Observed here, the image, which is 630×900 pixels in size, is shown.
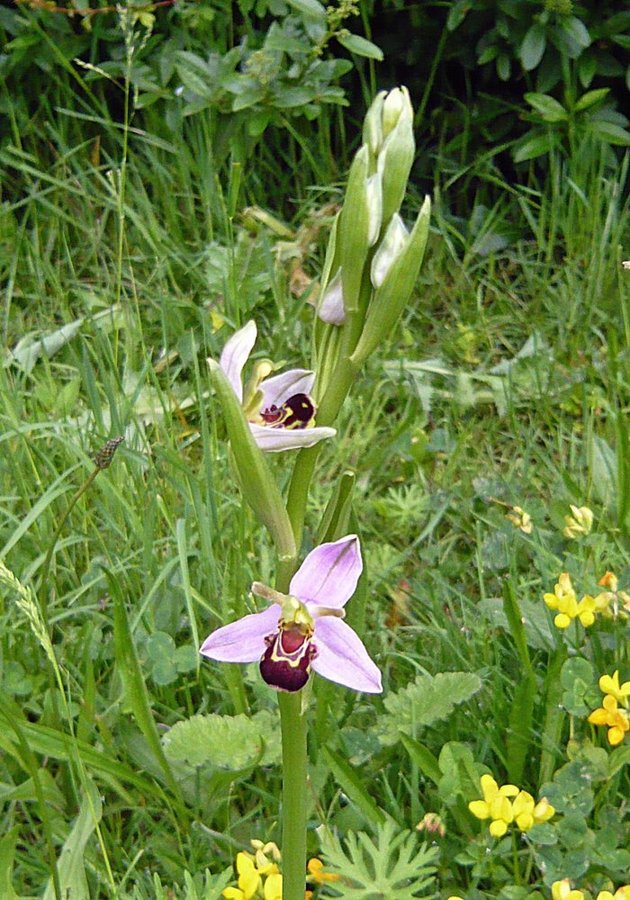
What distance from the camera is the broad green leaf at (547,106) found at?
8.62 ft

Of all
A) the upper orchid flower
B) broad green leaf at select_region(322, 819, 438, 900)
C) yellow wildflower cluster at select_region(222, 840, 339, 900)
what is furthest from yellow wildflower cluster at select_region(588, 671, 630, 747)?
the upper orchid flower

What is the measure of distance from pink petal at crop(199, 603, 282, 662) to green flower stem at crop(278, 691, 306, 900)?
59 millimetres

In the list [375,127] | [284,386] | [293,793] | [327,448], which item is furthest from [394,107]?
[327,448]

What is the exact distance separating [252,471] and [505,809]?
563 mm

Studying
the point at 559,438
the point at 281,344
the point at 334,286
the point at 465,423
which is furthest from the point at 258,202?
the point at 334,286

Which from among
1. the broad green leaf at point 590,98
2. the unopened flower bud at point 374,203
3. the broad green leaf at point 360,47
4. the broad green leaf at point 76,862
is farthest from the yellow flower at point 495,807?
the broad green leaf at point 590,98

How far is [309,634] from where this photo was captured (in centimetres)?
98

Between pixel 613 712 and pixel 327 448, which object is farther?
pixel 327 448

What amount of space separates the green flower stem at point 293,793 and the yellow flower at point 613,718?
17.0 inches

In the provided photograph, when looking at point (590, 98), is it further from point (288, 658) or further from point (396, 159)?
point (288, 658)

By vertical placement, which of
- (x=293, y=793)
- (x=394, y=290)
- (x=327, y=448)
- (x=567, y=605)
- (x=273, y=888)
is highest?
(x=394, y=290)

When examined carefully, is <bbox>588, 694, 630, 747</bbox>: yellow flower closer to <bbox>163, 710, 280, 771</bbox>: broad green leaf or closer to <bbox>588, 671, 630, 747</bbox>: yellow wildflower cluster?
<bbox>588, 671, 630, 747</bbox>: yellow wildflower cluster

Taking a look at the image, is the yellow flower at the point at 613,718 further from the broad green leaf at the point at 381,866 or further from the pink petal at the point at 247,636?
the pink petal at the point at 247,636

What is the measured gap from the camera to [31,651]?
164 cm
